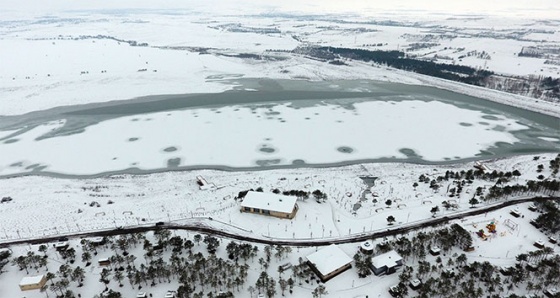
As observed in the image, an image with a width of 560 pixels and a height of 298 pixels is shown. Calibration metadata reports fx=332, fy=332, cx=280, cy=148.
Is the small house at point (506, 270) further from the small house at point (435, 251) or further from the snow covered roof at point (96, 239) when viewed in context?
the snow covered roof at point (96, 239)

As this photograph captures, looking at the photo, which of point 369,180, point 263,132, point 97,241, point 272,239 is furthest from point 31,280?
point 263,132

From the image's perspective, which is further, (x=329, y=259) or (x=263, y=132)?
(x=263, y=132)

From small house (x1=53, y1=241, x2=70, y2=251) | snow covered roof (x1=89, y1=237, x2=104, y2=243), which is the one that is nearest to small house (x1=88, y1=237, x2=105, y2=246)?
snow covered roof (x1=89, y1=237, x2=104, y2=243)

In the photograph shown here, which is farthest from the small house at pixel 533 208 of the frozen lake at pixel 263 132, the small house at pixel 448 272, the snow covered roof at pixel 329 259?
the snow covered roof at pixel 329 259

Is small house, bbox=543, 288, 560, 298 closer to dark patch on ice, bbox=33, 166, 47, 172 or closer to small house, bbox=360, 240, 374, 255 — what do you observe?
small house, bbox=360, 240, 374, 255

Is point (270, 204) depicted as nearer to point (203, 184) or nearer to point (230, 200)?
point (230, 200)
